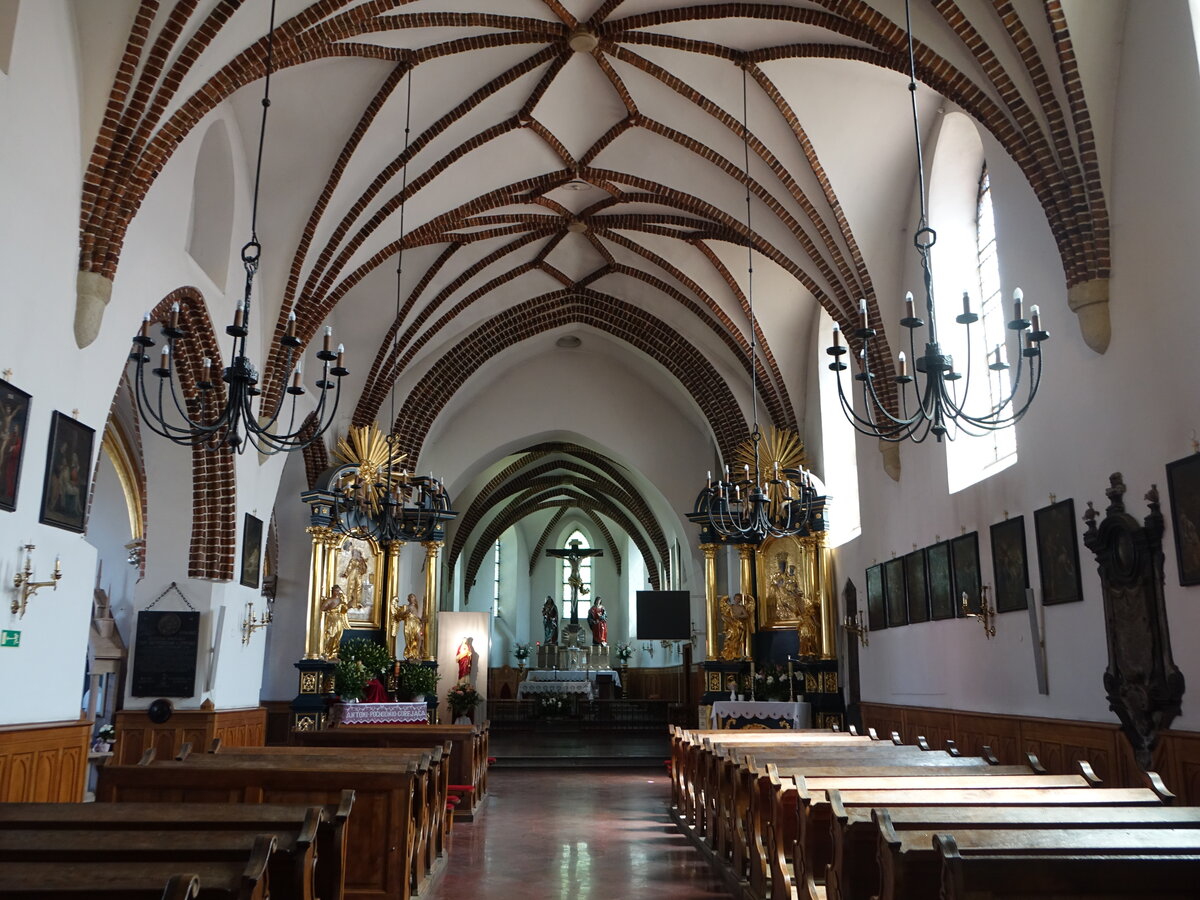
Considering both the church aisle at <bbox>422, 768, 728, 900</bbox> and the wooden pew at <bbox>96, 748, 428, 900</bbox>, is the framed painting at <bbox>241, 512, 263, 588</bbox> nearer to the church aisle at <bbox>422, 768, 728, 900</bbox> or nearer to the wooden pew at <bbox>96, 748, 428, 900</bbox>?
the church aisle at <bbox>422, 768, 728, 900</bbox>

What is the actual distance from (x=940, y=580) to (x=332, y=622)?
10.7m

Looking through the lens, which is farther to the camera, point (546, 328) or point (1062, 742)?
point (546, 328)

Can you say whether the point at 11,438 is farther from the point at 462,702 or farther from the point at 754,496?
the point at 462,702

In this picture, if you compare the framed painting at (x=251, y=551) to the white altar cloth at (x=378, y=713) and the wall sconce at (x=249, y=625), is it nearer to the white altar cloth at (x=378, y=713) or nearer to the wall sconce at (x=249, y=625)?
the wall sconce at (x=249, y=625)

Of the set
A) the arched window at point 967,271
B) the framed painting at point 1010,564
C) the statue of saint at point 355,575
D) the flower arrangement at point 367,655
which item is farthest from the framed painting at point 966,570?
the statue of saint at point 355,575

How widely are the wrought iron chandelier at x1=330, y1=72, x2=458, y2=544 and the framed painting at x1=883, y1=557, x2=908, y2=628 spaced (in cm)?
660

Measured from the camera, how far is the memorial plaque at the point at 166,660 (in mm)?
14430

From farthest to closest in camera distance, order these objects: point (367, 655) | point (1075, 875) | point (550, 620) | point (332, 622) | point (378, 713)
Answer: point (550, 620), point (332, 622), point (367, 655), point (378, 713), point (1075, 875)

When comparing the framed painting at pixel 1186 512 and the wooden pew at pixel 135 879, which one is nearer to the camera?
the wooden pew at pixel 135 879

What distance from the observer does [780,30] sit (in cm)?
1303

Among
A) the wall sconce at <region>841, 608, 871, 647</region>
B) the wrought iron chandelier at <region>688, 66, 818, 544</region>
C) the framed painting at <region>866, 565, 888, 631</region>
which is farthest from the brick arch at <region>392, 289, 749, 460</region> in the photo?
the framed painting at <region>866, 565, 888, 631</region>

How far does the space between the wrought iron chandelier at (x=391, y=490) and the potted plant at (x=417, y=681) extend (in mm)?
2575

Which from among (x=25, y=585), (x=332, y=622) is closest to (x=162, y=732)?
(x=332, y=622)

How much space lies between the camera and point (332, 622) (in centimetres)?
1886
